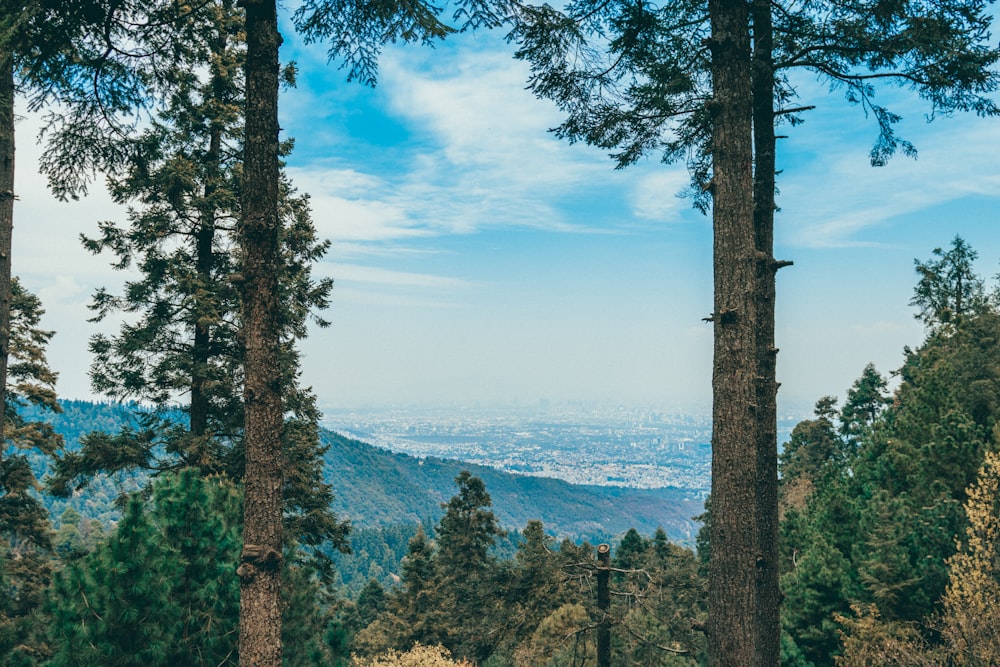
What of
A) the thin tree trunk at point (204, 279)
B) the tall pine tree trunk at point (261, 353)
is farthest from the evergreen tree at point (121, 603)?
the thin tree trunk at point (204, 279)

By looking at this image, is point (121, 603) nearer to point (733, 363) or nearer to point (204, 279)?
point (733, 363)

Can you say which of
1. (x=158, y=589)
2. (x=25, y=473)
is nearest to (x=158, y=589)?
(x=158, y=589)

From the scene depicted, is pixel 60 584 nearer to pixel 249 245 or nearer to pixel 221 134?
pixel 249 245

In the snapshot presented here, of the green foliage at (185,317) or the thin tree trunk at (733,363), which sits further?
the green foliage at (185,317)

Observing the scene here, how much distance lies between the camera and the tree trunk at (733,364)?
374 centimetres

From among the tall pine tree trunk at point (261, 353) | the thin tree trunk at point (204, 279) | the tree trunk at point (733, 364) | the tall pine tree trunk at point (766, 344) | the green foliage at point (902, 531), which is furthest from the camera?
the green foliage at point (902, 531)

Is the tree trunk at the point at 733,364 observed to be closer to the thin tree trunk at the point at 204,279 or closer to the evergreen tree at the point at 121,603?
the evergreen tree at the point at 121,603

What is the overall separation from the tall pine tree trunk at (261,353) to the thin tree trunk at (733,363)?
2714 millimetres

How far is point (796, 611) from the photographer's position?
12.6m

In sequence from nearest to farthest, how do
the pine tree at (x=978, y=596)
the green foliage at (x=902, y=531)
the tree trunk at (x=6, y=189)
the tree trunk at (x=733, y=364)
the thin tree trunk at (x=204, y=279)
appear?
1. the tree trunk at (x=733, y=364)
2. the tree trunk at (x=6, y=189)
3. the pine tree at (x=978, y=596)
4. the thin tree trunk at (x=204, y=279)
5. the green foliage at (x=902, y=531)

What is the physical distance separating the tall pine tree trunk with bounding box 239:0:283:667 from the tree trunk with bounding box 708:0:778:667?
2.74 meters

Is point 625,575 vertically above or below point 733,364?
below

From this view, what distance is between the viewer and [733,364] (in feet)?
12.7

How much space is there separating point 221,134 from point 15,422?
7.93 m
